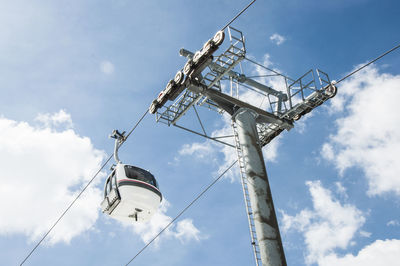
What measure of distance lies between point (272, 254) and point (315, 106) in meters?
6.06

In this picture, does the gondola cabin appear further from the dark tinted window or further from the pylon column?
the pylon column

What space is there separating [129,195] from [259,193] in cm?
645

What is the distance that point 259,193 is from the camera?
11.6 m

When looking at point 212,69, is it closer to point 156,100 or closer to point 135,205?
point 156,100

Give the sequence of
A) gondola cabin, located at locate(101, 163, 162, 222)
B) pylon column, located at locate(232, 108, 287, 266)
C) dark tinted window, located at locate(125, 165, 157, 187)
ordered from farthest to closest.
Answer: dark tinted window, located at locate(125, 165, 157, 187)
gondola cabin, located at locate(101, 163, 162, 222)
pylon column, located at locate(232, 108, 287, 266)

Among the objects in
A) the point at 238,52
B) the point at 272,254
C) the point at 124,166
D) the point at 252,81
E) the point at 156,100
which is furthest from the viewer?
the point at 124,166

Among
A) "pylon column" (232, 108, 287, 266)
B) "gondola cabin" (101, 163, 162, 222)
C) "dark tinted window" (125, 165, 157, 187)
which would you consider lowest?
"pylon column" (232, 108, 287, 266)

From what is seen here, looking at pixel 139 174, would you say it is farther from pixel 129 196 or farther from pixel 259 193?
pixel 259 193

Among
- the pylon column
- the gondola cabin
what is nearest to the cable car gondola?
the gondola cabin

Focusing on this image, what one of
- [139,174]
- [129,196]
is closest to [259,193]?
[129,196]

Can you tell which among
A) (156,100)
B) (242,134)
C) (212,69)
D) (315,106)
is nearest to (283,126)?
(315,106)

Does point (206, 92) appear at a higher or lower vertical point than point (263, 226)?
higher

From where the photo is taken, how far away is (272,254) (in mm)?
10562

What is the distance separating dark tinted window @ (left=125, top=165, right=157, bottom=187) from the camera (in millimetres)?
17056
